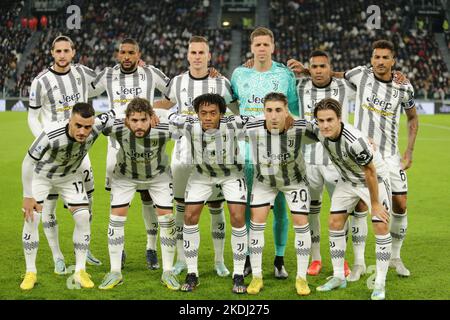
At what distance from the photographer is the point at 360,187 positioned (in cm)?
565

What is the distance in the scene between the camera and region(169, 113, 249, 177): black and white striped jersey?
19.1 feet

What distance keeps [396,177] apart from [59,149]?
10.1 feet

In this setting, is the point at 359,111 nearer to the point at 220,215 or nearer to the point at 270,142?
the point at 270,142

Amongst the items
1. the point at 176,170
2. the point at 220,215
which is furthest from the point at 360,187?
the point at 176,170

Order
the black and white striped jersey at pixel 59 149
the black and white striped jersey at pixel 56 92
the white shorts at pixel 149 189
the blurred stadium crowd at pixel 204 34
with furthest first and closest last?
the blurred stadium crowd at pixel 204 34 < the black and white striped jersey at pixel 56 92 < the white shorts at pixel 149 189 < the black and white striped jersey at pixel 59 149

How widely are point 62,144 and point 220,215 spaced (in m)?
1.60

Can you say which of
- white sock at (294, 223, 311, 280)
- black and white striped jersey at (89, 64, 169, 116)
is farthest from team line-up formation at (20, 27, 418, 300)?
black and white striped jersey at (89, 64, 169, 116)

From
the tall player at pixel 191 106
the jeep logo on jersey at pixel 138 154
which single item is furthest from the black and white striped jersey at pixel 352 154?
the jeep logo on jersey at pixel 138 154

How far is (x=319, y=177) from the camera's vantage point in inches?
247

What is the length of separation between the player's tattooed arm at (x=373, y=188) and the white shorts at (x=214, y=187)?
1.08 meters

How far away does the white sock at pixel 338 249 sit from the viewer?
575 cm

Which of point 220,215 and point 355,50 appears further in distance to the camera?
point 355,50

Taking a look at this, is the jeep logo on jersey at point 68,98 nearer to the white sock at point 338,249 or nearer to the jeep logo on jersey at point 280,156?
the jeep logo on jersey at point 280,156
